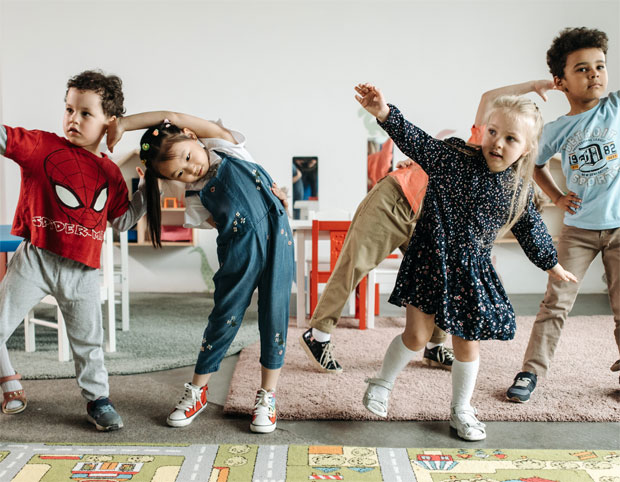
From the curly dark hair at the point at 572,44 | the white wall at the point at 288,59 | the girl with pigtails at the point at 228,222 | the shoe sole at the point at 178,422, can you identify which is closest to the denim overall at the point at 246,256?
the girl with pigtails at the point at 228,222

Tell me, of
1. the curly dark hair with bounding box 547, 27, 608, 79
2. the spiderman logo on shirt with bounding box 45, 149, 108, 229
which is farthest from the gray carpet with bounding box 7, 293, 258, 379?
the curly dark hair with bounding box 547, 27, 608, 79

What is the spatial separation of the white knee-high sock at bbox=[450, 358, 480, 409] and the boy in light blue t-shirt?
0.34 meters

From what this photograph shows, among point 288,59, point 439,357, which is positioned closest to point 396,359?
point 439,357

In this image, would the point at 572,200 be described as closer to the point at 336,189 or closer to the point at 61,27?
the point at 336,189

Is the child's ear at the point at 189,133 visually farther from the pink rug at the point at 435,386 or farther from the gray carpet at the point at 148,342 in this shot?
the gray carpet at the point at 148,342

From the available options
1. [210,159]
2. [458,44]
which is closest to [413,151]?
[210,159]

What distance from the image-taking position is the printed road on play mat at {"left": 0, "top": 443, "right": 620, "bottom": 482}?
1270 millimetres

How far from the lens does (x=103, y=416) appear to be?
156 cm

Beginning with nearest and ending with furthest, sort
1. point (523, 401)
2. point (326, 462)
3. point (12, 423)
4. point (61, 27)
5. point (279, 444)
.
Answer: point (326, 462)
point (279, 444)
point (12, 423)
point (523, 401)
point (61, 27)

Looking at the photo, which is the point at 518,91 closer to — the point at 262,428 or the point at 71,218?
the point at 262,428

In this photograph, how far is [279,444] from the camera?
147cm

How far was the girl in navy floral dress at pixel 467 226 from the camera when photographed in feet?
4.74

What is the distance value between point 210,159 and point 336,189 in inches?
116

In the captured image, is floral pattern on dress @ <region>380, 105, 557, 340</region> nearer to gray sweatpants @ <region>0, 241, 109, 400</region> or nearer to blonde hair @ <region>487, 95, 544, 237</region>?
blonde hair @ <region>487, 95, 544, 237</region>
